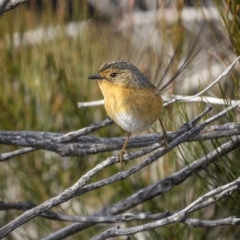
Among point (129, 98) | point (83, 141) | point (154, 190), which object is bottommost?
point (154, 190)

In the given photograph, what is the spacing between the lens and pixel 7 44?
3.00 m

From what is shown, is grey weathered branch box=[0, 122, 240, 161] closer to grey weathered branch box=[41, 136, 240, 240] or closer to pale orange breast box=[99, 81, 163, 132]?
pale orange breast box=[99, 81, 163, 132]

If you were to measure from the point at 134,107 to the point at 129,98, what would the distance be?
2.2 inches

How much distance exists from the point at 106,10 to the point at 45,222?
141cm

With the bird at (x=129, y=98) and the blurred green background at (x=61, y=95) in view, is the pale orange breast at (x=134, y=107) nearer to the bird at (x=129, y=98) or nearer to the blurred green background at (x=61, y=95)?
the bird at (x=129, y=98)

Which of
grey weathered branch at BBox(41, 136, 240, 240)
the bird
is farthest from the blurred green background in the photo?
the bird

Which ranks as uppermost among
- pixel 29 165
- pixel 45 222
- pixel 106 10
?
pixel 106 10

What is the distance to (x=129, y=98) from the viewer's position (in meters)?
2.20

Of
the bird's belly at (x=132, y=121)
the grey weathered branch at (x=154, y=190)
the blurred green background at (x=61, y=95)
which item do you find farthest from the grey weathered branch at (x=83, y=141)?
the blurred green background at (x=61, y=95)

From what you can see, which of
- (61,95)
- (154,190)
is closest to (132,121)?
(154,190)

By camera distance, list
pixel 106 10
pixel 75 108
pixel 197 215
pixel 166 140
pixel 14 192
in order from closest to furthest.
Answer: pixel 166 140
pixel 197 215
pixel 75 108
pixel 14 192
pixel 106 10

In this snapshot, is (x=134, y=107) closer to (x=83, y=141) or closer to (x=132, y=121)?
(x=132, y=121)

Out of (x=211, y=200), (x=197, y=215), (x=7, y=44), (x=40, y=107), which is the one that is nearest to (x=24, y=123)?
(x=40, y=107)

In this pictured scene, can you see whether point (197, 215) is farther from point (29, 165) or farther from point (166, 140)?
point (29, 165)
